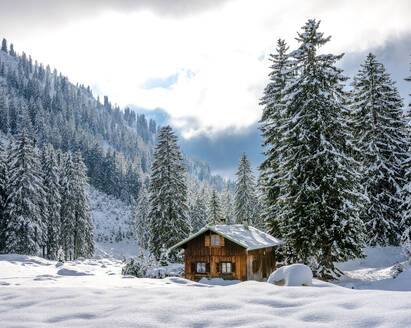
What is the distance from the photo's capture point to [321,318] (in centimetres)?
388

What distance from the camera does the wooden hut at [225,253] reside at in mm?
24938

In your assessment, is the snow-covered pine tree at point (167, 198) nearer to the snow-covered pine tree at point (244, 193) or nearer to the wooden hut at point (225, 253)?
the wooden hut at point (225, 253)

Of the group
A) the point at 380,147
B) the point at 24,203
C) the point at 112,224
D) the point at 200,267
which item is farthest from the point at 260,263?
the point at 112,224

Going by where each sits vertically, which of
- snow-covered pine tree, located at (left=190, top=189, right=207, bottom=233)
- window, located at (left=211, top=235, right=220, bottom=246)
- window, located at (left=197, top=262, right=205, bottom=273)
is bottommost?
window, located at (left=197, top=262, right=205, bottom=273)

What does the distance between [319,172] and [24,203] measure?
113 feet

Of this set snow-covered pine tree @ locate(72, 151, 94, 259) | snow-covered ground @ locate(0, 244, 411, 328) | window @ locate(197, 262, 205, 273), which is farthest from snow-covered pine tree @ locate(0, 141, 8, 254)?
snow-covered ground @ locate(0, 244, 411, 328)

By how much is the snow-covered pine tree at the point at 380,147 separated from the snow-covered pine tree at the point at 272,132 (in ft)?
24.7

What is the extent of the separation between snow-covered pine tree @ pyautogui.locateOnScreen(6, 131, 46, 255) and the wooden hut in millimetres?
21275

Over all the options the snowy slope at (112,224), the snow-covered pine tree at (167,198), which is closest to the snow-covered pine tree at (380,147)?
the snow-covered pine tree at (167,198)

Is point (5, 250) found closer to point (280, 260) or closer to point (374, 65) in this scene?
point (280, 260)

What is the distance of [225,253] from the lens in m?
25.6

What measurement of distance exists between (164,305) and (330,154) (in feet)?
60.2

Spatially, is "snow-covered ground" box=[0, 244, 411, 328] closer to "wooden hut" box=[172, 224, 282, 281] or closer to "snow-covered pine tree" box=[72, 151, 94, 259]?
"wooden hut" box=[172, 224, 282, 281]

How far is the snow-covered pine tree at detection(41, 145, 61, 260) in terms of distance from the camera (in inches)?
1734
